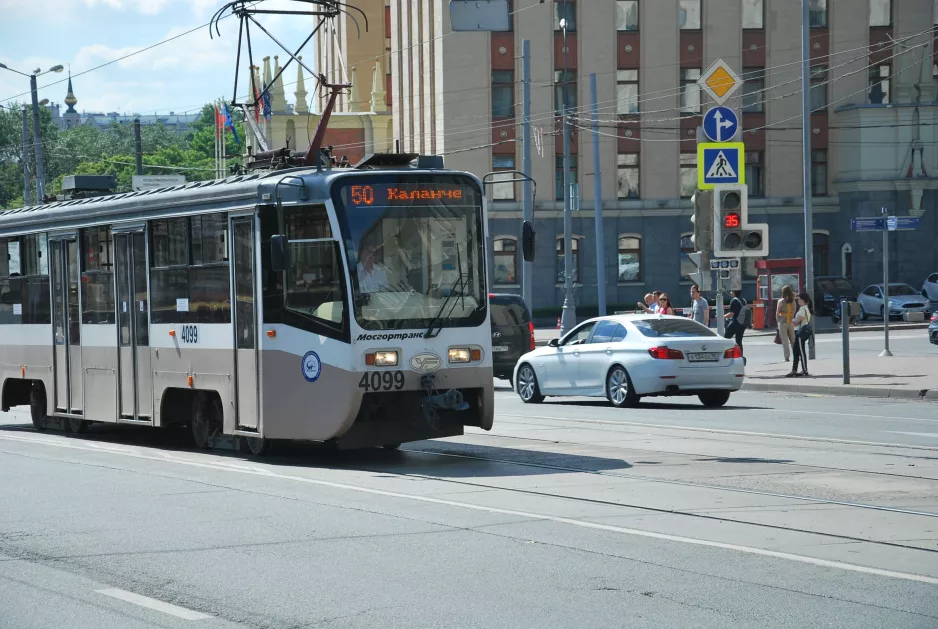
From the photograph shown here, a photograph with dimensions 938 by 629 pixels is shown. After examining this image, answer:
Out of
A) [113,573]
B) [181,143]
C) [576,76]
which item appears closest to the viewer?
[113,573]

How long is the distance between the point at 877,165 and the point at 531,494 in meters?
51.6

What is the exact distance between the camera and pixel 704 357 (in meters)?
20.8

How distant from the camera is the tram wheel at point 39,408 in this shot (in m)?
19.0

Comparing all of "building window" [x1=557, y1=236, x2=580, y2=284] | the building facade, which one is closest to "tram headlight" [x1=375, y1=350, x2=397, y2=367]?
the building facade

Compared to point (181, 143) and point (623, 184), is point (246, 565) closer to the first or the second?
point (623, 184)

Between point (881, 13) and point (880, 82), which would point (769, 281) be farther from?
point (881, 13)

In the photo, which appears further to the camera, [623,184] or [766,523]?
[623,184]

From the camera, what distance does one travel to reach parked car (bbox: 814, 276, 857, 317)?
2181 inches

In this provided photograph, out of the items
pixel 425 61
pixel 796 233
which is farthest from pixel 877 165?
pixel 425 61

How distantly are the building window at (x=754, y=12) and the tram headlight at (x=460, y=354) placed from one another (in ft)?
160

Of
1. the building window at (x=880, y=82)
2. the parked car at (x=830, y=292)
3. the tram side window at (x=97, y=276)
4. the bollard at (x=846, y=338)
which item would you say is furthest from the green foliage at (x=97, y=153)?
the tram side window at (x=97, y=276)

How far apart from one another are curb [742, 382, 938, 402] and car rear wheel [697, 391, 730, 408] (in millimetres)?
3051

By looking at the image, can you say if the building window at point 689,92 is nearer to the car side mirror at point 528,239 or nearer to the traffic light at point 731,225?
the traffic light at point 731,225

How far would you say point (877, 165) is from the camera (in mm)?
59469
